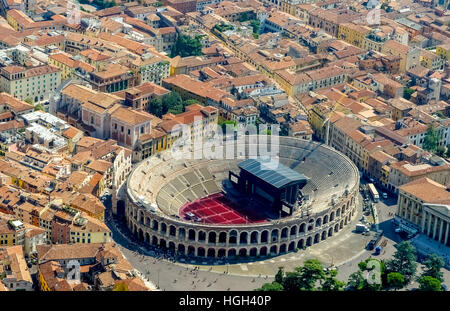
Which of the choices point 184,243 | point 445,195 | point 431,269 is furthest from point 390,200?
point 184,243

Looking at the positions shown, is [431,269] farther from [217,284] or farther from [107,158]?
[107,158]

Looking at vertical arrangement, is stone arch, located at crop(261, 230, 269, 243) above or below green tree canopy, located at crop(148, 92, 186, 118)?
below

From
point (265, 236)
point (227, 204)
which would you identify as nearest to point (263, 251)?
point (265, 236)

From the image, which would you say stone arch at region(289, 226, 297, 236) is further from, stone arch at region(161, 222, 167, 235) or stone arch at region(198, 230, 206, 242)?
stone arch at region(161, 222, 167, 235)

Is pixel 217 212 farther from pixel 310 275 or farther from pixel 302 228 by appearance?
pixel 310 275

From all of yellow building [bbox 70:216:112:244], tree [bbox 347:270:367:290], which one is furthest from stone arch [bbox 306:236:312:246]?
yellow building [bbox 70:216:112:244]

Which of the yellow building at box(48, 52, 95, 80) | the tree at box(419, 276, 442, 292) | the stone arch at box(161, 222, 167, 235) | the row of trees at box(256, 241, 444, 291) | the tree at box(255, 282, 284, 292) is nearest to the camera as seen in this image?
the tree at box(255, 282, 284, 292)
